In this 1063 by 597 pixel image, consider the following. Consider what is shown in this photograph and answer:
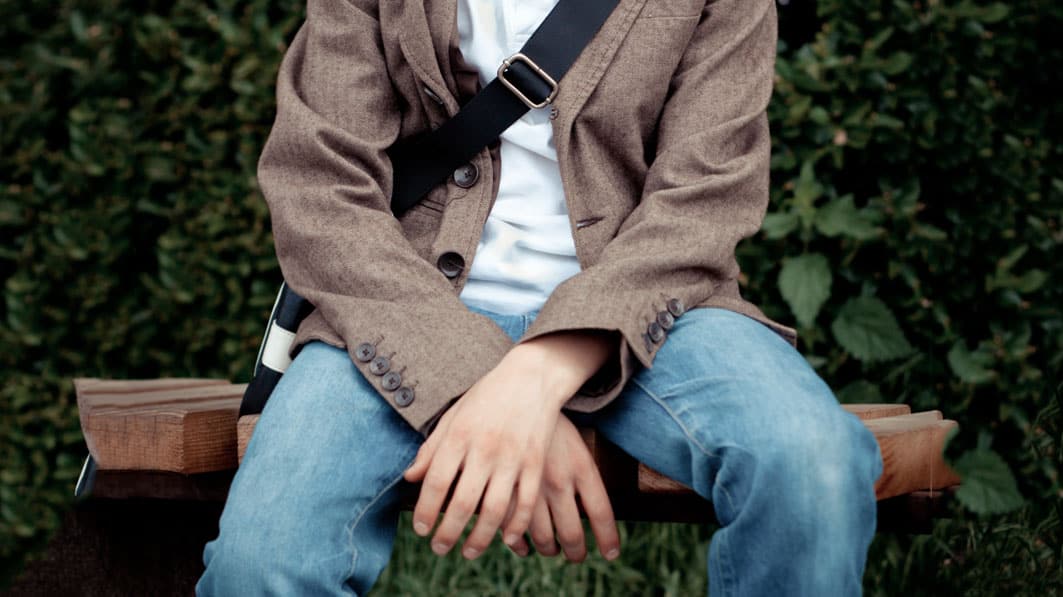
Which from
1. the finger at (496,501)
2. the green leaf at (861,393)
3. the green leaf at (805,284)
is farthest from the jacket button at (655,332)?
the green leaf at (861,393)

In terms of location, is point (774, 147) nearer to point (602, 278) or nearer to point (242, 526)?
point (602, 278)

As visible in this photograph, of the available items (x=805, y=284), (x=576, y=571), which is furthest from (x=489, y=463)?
(x=576, y=571)

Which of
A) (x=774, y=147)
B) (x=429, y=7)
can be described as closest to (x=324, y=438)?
(x=429, y=7)

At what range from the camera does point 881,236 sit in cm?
257

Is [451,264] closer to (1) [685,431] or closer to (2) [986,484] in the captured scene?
(1) [685,431]

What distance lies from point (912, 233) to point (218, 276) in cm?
181

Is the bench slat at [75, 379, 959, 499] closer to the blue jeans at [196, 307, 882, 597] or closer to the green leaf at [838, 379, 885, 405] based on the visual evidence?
the blue jeans at [196, 307, 882, 597]

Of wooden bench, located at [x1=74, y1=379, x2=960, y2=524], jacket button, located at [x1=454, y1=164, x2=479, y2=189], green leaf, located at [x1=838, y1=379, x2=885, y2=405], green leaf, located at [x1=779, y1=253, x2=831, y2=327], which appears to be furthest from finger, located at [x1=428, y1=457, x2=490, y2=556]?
green leaf, located at [x1=838, y1=379, x2=885, y2=405]

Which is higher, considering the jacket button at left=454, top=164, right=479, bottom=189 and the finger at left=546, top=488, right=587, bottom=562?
the jacket button at left=454, top=164, right=479, bottom=189

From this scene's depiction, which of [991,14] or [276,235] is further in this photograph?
[991,14]

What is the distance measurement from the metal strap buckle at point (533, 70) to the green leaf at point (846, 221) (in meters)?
1.13

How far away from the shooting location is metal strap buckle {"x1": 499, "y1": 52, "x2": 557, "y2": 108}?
63.0 inches

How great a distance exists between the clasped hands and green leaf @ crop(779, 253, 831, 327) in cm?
121

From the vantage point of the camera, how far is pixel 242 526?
51.7 inches
